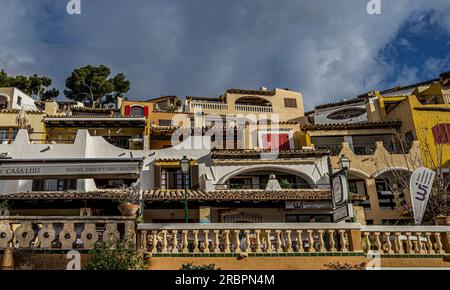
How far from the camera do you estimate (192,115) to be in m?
42.7

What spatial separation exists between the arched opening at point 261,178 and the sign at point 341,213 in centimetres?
1555

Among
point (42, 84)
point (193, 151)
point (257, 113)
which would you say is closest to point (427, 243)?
point (193, 151)

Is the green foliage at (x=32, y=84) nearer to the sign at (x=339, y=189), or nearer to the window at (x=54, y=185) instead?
the window at (x=54, y=185)

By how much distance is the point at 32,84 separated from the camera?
61.8m

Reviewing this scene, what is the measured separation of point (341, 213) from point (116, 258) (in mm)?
6370

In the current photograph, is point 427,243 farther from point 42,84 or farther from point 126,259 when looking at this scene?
point 42,84

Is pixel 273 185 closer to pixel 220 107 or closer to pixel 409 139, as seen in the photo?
pixel 409 139

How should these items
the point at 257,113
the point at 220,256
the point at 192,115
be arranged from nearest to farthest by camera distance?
the point at 220,256 → the point at 192,115 → the point at 257,113

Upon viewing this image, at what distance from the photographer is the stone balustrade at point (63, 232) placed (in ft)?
34.8

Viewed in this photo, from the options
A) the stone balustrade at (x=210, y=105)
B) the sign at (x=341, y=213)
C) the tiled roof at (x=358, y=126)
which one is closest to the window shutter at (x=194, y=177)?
the tiled roof at (x=358, y=126)

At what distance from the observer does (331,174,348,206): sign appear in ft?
39.5

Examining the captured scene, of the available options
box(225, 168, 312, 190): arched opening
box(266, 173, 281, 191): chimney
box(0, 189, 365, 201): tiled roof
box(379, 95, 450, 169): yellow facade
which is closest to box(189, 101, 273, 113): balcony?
box(379, 95, 450, 169): yellow facade
